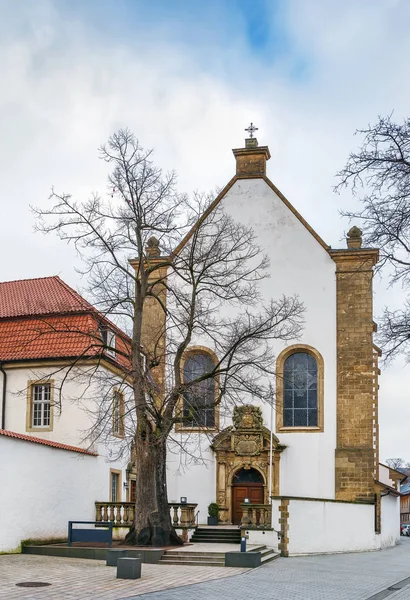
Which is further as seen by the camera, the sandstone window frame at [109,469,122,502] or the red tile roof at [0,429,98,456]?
the sandstone window frame at [109,469,122,502]

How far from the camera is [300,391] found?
31969 millimetres

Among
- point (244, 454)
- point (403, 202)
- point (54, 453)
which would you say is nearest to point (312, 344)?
point (244, 454)

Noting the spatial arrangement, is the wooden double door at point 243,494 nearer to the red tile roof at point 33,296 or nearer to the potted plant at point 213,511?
the potted plant at point 213,511

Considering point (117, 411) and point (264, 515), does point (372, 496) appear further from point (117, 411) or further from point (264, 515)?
point (117, 411)

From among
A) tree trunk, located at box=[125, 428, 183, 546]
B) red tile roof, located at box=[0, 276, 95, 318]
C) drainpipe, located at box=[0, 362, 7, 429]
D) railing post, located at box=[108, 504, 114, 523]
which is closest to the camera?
tree trunk, located at box=[125, 428, 183, 546]

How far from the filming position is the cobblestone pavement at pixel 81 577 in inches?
567

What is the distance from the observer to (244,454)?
31047 mm

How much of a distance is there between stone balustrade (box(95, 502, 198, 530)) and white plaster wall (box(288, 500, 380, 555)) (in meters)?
3.09

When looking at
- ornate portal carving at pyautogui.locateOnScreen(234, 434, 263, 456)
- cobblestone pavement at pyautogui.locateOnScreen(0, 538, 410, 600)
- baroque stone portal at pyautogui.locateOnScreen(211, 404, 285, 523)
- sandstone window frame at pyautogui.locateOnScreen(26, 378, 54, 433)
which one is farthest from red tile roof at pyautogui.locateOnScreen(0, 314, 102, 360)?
cobblestone pavement at pyautogui.locateOnScreen(0, 538, 410, 600)

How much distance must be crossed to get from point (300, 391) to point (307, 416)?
990 mm

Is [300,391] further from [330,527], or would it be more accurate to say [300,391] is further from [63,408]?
[63,408]

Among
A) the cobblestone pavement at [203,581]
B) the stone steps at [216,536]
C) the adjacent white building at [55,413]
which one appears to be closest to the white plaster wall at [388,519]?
the stone steps at [216,536]

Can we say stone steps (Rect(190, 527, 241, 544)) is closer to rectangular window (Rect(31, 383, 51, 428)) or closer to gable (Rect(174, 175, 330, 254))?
rectangular window (Rect(31, 383, 51, 428))

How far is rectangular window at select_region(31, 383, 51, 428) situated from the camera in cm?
2864
